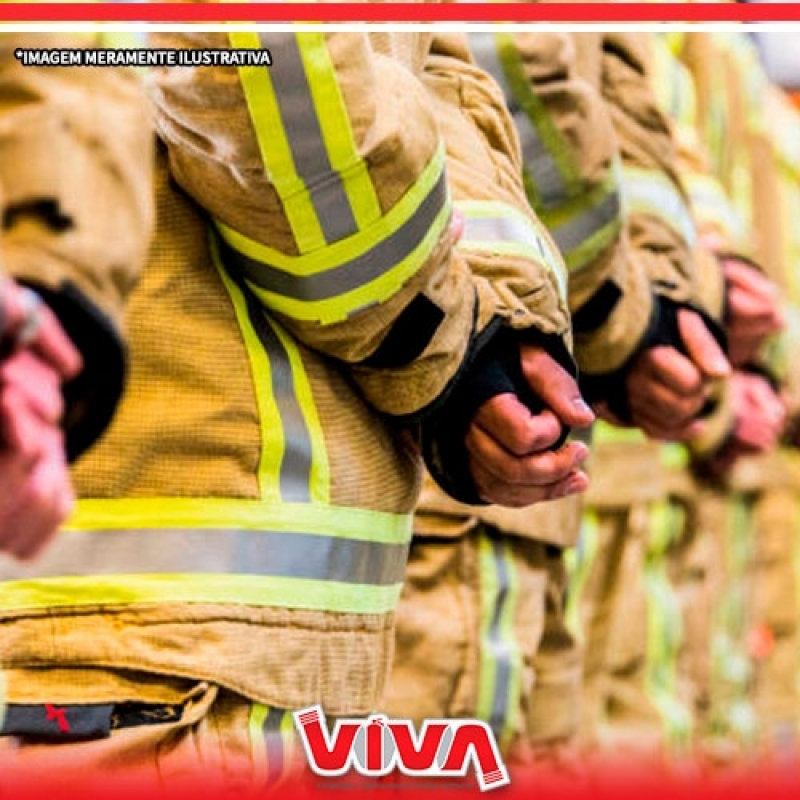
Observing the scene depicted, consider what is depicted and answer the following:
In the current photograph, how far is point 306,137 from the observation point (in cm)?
120

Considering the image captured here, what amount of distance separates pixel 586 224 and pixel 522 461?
267 millimetres

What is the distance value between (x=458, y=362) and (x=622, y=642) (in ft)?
3.43

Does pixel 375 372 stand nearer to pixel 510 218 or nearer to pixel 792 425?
pixel 510 218

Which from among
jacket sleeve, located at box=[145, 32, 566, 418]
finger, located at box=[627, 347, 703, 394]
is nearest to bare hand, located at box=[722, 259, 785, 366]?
finger, located at box=[627, 347, 703, 394]

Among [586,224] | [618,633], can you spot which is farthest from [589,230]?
[618,633]

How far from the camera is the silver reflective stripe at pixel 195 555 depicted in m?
1.20

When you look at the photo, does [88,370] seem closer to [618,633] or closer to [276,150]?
[276,150]

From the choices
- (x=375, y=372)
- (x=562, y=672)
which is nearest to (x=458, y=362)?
(x=375, y=372)

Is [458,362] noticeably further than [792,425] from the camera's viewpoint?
No

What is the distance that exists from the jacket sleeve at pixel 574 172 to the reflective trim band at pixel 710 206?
0.55m

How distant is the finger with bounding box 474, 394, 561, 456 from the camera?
1.38 metres

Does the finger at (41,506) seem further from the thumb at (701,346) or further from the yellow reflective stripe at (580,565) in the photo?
the yellow reflective stripe at (580,565)

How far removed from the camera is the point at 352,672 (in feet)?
4.36

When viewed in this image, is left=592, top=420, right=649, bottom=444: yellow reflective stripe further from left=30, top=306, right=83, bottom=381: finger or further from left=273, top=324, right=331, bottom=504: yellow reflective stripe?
left=30, top=306, right=83, bottom=381: finger
